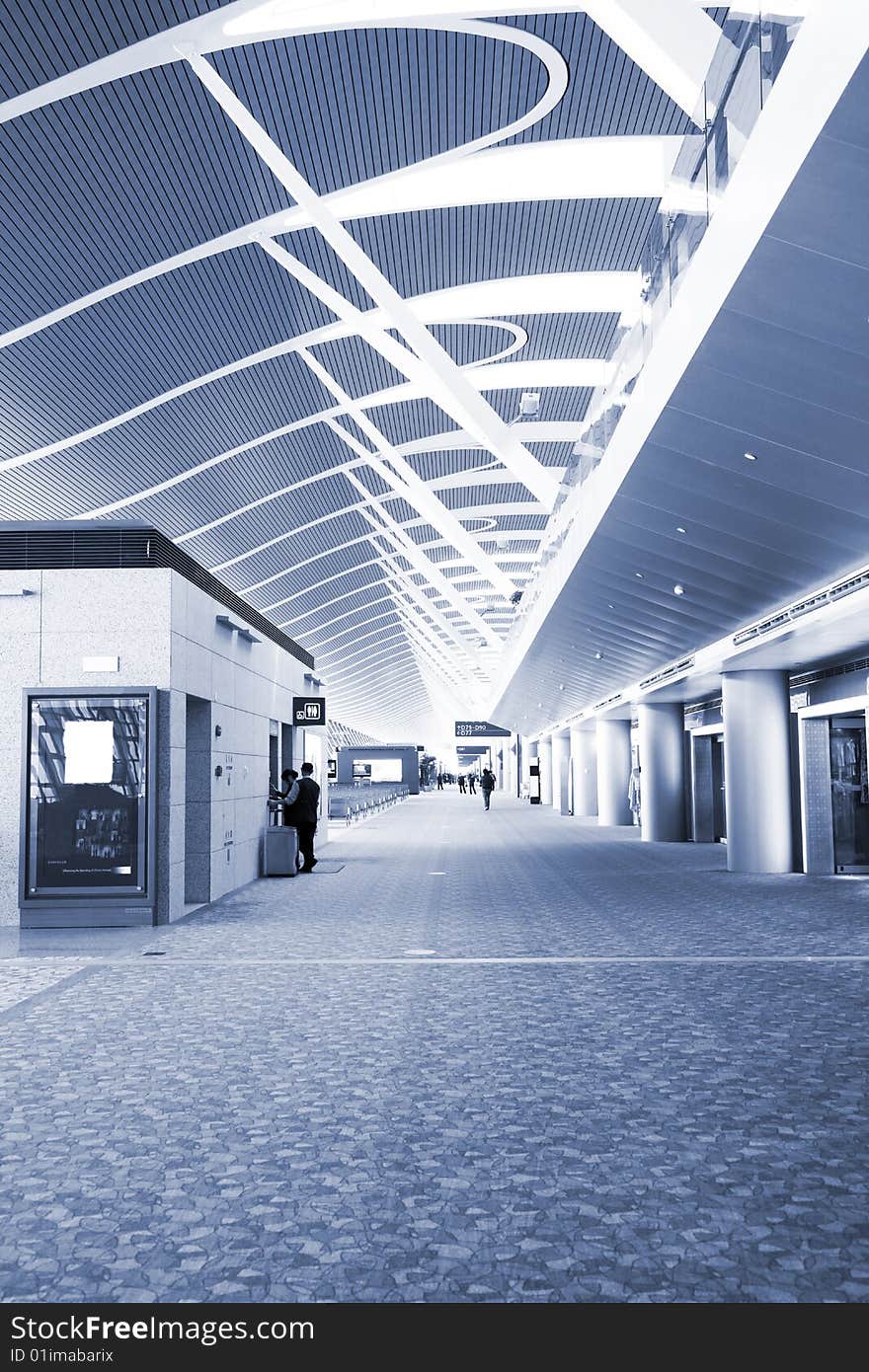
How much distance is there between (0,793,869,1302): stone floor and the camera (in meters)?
3.46

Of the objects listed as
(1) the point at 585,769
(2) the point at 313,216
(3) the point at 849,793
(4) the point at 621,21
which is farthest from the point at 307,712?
(1) the point at 585,769

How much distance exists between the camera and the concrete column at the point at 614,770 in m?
33.1

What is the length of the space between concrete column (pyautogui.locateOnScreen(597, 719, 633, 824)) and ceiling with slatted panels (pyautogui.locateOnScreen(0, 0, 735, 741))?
219 inches

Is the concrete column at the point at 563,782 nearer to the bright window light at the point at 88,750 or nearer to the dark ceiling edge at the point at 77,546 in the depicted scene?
the dark ceiling edge at the point at 77,546

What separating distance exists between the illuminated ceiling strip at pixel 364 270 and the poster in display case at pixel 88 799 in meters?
7.71

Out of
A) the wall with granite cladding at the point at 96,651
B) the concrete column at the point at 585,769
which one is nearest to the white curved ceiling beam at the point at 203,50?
the wall with granite cladding at the point at 96,651

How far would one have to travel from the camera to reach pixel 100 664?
11938 millimetres

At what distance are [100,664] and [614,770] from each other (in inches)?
918

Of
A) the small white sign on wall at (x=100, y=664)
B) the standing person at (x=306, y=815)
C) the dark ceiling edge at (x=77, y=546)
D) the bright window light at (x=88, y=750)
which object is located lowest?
the standing person at (x=306, y=815)

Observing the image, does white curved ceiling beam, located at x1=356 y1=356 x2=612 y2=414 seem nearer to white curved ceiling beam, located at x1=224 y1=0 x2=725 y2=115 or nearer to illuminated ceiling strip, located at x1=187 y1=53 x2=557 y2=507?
illuminated ceiling strip, located at x1=187 y1=53 x2=557 y2=507

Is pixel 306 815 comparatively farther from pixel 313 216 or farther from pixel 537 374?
pixel 537 374

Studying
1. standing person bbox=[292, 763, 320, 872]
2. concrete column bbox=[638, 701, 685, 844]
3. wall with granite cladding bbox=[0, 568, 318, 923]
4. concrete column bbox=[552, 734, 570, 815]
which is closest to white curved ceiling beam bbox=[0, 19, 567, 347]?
wall with granite cladding bbox=[0, 568, 318, 923]
